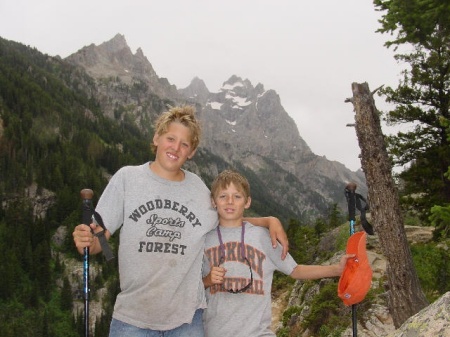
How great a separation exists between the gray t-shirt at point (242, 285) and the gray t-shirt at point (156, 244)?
0.70 feet

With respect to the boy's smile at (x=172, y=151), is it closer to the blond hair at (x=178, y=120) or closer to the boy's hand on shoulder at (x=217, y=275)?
the blond hair at (x=178, y=120)

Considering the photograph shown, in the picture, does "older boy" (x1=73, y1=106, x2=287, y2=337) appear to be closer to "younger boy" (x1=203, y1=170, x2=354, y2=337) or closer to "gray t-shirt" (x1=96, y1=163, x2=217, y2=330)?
"gray t-shirt" (x1=96, y1=163, x2=217, y2=330)

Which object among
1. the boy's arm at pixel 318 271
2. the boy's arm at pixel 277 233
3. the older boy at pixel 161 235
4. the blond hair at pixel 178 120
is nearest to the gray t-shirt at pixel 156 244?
the older boy at pixel 161 235

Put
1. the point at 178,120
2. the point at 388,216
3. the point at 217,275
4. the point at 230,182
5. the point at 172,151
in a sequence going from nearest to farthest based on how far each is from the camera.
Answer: the point at 217,275
the point at 172,151
the point at 178,120
the point at 230,182
the point at 388,216

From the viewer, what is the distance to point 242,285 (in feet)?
14.3

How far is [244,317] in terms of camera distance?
426 centimetres

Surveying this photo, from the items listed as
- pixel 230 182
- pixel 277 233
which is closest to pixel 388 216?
pixel 277 233

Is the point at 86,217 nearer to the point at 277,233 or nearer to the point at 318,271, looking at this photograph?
the point at 277,233

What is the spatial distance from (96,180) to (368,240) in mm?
130471

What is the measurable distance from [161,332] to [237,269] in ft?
3.20

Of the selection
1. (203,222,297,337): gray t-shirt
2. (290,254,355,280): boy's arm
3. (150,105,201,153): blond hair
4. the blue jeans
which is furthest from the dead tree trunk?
the blue jeans

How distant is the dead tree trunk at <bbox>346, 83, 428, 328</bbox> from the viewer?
884cm

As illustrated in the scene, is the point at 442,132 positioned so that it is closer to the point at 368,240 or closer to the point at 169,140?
the point at 368,240

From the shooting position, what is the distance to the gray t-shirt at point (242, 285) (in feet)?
14.0
